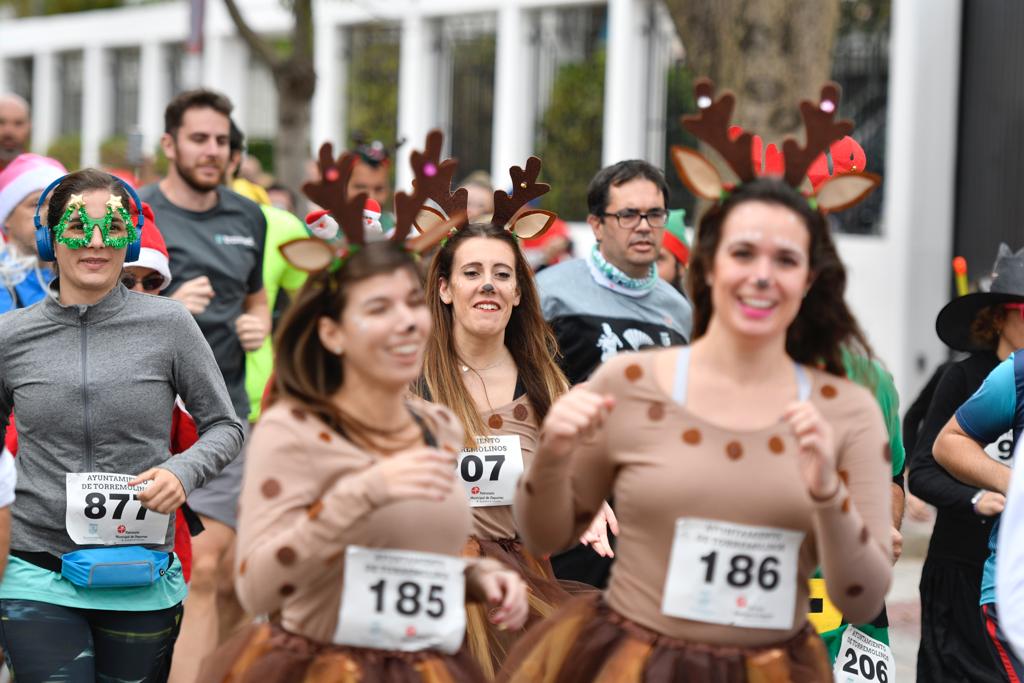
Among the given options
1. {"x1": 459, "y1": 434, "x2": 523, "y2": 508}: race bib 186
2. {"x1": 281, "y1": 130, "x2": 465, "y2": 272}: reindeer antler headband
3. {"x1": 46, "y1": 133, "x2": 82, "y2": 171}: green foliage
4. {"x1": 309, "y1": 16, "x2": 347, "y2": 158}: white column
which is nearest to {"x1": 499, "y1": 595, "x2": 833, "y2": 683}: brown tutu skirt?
{"x1": 281, "y1": 130, "x2": 465, "y2": 272}: reindeer antler headband

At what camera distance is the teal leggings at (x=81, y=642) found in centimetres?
466

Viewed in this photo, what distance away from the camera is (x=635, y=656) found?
138 inches

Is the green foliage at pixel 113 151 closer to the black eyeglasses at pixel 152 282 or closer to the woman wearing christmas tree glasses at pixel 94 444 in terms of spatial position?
the black eyeglasses at pixel 152 282

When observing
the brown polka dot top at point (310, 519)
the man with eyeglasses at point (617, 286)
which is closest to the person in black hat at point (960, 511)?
the man with eyeglasses at point (617, 286)

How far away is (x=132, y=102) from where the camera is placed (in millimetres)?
27250

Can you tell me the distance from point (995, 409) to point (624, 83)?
1350 cm

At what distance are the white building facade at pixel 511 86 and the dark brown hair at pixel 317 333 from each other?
1182cm

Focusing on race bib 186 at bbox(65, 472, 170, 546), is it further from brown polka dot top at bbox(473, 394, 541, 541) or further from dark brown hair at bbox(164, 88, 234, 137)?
dark brown hair at bbox(164, 88, 234, 137)

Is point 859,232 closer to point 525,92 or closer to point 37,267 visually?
point 525,92

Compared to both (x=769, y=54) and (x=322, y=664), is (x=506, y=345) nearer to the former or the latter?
(x=322, y=664)

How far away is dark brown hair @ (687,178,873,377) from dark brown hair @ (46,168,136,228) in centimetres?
207

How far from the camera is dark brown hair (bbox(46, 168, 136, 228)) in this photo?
490 centimetres

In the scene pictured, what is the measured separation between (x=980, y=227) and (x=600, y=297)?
8756 millimetres

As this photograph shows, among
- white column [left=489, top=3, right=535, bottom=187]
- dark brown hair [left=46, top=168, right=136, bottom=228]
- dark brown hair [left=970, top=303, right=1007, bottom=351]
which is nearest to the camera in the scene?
dark brown hair [left=46, top=168, right=136, bottom=228]
